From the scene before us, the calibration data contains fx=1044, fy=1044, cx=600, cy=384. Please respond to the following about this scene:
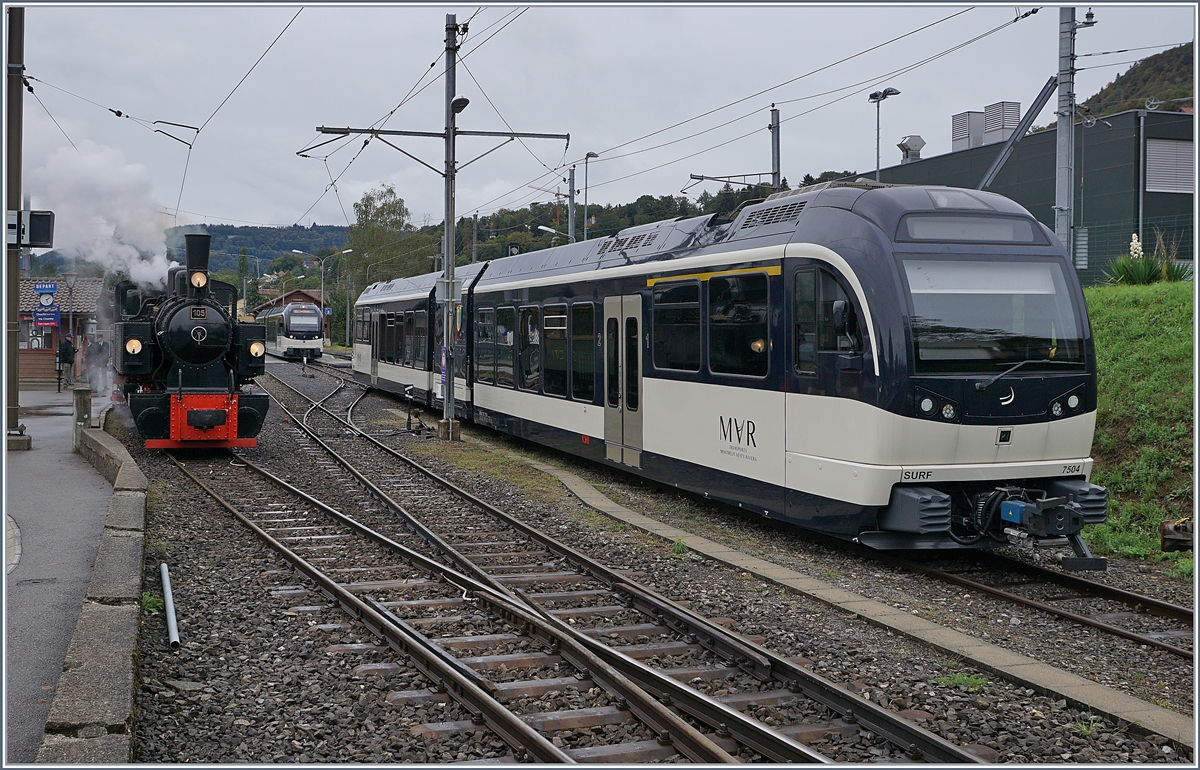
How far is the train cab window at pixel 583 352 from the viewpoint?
46.0 feet

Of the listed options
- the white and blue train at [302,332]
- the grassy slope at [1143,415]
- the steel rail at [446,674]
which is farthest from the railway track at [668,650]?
the white and blue train at [302,332]

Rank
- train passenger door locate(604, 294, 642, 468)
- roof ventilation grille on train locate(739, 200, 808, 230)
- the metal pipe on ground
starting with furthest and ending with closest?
train passenger door locate(604, 294, 642, 468)
roof ventilation grille on train locate(739, 200, 808, 230)
the metal pipe on ground

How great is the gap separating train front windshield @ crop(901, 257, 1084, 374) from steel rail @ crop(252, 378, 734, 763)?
3.81m

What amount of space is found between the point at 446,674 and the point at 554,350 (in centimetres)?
967

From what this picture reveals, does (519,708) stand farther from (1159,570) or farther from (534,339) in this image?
(534,339)

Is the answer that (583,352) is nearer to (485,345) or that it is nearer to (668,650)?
(485,345)

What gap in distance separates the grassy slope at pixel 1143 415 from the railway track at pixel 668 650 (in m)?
5.03

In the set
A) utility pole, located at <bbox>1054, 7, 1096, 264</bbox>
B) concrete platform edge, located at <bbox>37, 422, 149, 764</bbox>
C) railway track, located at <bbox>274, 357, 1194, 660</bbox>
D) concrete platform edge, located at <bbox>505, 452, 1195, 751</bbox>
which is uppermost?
utility pole, located at <bbox>1054, 7, 1096, 264</bbox>

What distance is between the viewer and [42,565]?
851cm

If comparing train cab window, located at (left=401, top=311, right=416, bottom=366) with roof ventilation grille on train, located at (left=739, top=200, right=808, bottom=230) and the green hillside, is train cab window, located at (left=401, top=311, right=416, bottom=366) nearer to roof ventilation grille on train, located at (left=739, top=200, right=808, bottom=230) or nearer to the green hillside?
roof ventilation grille on train, located at (left=739, top=200, right=808, bottom=230)

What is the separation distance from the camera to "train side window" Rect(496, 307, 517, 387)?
17.3m

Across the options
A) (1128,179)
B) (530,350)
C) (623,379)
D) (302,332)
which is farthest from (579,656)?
(302,332)

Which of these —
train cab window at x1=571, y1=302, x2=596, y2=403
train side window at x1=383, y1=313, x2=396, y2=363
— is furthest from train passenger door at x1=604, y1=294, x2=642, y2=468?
train side window at x1=383, y1=313, x2=396, y2=363

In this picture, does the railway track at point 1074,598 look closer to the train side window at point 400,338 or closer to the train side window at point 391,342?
the train side window at point 400,338
